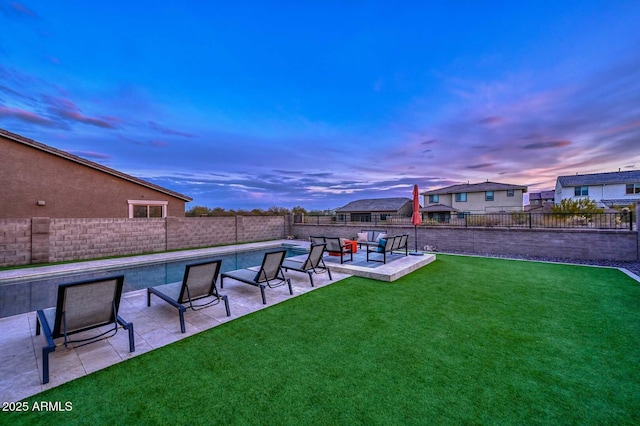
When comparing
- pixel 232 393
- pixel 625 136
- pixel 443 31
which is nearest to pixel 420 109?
pixel 443 31

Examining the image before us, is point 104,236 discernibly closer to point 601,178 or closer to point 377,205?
point 377,205

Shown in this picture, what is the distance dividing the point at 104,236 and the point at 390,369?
1280cm

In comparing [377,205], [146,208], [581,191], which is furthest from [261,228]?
[581,191]

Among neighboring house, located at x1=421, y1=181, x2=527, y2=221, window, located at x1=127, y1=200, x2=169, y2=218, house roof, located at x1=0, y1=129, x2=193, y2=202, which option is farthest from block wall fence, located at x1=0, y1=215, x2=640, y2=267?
neighboring house, located at x1=421, y1=181, x2=527, y2=221

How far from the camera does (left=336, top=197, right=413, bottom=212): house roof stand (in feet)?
106

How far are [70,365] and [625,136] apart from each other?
23108mm

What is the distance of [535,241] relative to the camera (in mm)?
10383

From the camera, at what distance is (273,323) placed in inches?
171

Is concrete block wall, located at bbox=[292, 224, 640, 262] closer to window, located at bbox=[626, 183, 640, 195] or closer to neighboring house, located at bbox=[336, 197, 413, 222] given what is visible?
neighboring house, located at bbox=[336, 197, 413, 222]

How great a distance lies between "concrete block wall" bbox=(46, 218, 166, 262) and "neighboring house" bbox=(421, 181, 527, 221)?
2392 cm

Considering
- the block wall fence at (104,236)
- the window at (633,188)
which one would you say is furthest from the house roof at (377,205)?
the window at (633,188)

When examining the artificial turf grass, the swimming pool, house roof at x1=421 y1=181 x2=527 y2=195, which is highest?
house roof at x1=421 y1=181 x2=527 y2=195

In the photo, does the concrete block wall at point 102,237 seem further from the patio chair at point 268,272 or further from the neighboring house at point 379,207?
the neighboring house at point 379,207

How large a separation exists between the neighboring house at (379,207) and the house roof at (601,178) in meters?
17.9
